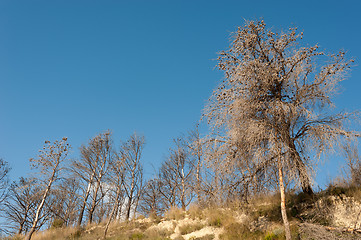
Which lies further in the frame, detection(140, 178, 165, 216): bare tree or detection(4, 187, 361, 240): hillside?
detection(140, 178, 165, 216): bare tree

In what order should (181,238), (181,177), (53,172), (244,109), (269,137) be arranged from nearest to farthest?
1. (269,137)
2. (244,109)
3. (181,238)
4. (53,172)
5. (181,177)

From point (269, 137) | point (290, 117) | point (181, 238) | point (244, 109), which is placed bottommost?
point (181, 238)

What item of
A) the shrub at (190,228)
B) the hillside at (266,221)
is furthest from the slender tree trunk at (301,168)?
the shrub at (190,228)

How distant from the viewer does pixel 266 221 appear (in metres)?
11.5

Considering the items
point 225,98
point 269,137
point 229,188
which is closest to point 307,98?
point 269,137

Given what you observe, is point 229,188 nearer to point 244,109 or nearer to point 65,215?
point 244,109

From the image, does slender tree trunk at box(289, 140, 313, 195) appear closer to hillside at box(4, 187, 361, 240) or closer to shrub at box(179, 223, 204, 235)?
hillside at box(4, 187, 361, 240)

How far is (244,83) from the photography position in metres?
11.0

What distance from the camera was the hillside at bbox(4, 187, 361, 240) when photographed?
941 cm

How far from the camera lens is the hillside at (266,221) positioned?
370 inches

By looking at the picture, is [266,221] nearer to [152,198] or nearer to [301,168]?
[301,168]

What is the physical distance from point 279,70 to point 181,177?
15836mm

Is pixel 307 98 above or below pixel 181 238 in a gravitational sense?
above

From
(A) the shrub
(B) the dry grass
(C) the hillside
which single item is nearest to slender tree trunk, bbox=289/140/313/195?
(C) the hillside
